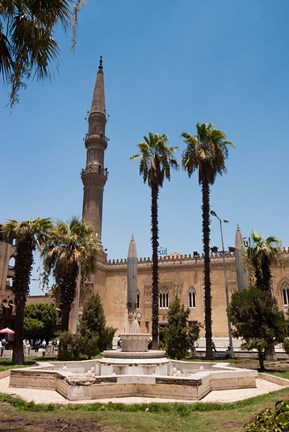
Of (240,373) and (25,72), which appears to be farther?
(240,373)

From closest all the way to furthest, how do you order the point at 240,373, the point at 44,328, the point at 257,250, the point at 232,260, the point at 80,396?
the point at 80,396 < the point at 240,373 < the point at 257,250 < the point at 44,328 < the point at 232,260

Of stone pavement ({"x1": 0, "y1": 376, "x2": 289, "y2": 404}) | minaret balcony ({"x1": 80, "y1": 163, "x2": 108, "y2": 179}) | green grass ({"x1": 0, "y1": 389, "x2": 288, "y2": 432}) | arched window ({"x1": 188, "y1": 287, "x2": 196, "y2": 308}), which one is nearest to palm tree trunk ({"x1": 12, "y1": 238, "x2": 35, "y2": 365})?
stone pavement ({"x1": 0, "y1": 376, "x2": 289, "y2": 404})

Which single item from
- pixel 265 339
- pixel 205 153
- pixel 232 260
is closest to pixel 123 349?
pixel 265 339

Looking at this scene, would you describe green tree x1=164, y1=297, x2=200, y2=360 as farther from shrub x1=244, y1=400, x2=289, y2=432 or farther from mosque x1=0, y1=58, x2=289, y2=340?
mosque x1=0, y1=58, x2=289, y2=340

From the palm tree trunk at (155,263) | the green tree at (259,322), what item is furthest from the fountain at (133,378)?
the palm tree trunk at (155,263)

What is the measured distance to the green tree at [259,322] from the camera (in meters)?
15.3

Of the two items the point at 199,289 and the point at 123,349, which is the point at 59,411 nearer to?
the point at 123,349

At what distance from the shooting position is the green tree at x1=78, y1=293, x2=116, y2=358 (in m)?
19.0

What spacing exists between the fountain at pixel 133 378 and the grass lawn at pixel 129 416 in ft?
3.52

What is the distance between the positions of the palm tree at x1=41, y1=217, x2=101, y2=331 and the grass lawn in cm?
1169

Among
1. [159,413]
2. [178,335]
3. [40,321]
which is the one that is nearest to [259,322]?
[178,335]

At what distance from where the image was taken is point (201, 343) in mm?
36938

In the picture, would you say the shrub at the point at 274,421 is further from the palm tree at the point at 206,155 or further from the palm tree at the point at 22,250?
the palm tree at the point at 206,155

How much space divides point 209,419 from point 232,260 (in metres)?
33.2
